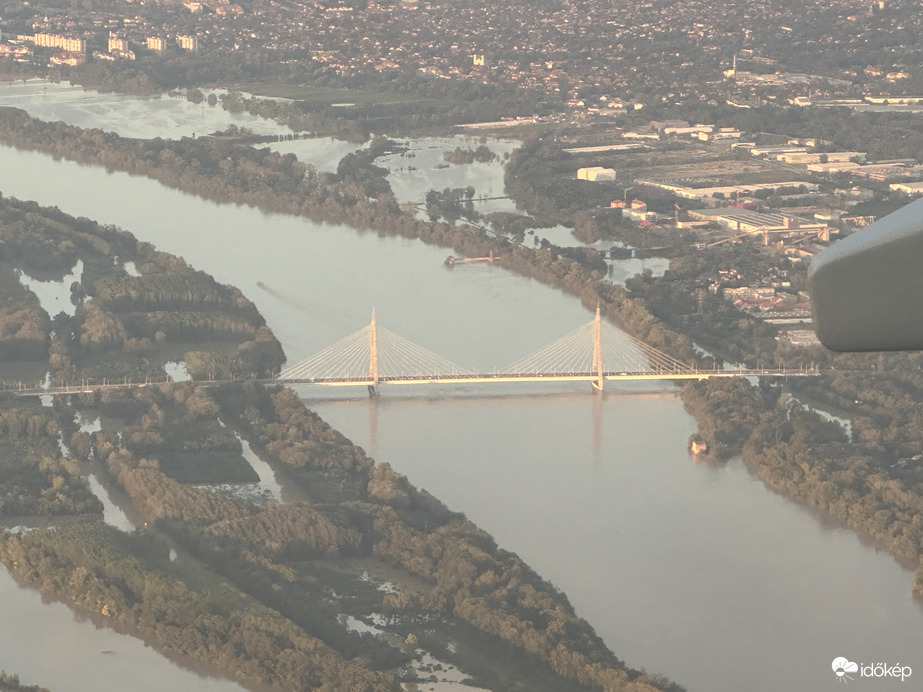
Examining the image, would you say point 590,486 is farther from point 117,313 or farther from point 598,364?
point 117,313

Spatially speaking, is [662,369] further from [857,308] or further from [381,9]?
[381,9]

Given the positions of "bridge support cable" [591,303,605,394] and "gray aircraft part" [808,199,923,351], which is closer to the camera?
"gray aircraft part" [808,199,923,351]

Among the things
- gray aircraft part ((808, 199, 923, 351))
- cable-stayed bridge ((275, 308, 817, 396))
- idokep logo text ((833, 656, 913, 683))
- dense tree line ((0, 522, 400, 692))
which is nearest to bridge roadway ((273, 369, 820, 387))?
cable-stayed bridge ((275, 308, 817, 396))

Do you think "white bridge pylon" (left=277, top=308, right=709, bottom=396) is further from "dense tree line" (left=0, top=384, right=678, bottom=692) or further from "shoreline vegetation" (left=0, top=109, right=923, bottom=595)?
"dense tree line" (left=0, top=384, right=678, bottom=692)

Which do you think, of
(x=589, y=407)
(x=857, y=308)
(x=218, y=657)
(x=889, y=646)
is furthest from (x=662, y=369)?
(x=857, y=308)

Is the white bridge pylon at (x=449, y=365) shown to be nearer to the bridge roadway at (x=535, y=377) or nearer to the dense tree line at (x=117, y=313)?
the bridge roadway at (x=535, y=377)

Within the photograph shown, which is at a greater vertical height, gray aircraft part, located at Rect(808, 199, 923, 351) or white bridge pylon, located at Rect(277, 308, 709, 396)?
gray aircraft part, located at Rect(808, 199, 923, 351)
